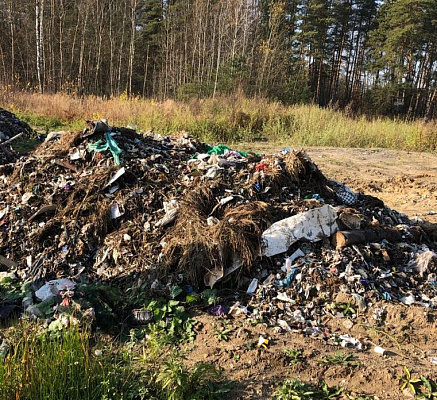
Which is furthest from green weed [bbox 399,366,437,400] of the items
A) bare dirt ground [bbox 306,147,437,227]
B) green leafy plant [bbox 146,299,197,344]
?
bare dirt ground [bbox 306,147,437,227]

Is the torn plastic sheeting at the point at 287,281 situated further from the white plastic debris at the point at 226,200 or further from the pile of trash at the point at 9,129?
the pile of trash at the point at 9,129

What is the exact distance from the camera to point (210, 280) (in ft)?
10.3

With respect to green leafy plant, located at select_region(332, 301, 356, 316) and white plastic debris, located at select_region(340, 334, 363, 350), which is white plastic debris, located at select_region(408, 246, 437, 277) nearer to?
green leafy plant, located at select_region(332, 301, 356, 316)

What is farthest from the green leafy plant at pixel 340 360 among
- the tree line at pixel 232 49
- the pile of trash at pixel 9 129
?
the tree line at pixel 232 49

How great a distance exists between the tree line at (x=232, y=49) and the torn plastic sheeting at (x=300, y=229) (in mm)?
13180

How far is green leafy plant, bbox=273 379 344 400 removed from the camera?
208 cm

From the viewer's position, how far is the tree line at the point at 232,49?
18.4m

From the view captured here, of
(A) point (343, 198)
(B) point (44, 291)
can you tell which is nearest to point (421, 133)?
(A) point (343, 198)

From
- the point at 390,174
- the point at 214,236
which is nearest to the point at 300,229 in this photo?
the point at 214,236

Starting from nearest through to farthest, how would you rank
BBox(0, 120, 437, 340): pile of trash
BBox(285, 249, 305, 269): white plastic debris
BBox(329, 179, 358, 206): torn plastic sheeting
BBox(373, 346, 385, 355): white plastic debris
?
BBox(373, 346, 385, 355): white plastic debris < BBox(0, 120, 437, 340): pile of trash < BBox(285, 249, 305, 269): white plastic debris < BBox(329, 179, 358, 206): torn plastic sheeting

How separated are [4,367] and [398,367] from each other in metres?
2.21

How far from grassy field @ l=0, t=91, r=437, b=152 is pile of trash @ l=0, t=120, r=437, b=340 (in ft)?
18.8

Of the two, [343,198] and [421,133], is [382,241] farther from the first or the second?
[421,133]

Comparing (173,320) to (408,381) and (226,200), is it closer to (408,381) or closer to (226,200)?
(226,200)
